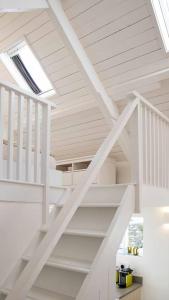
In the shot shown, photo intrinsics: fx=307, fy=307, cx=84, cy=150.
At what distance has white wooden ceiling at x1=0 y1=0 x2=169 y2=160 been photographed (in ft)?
10.1

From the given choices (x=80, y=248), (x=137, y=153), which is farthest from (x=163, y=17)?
(x=80, y=248)

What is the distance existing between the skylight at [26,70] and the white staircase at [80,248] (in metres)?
2.45

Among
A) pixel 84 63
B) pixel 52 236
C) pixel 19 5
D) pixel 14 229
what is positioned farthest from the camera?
pixel 84 63

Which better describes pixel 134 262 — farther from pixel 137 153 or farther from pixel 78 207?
pixel 137 153

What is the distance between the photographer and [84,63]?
339cm

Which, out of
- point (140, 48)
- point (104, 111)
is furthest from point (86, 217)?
point (140, 48)

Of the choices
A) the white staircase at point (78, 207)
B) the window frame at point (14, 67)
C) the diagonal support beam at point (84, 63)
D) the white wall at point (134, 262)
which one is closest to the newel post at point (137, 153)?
the white staircase at point (78, 207)

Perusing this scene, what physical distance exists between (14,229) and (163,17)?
8.21ft

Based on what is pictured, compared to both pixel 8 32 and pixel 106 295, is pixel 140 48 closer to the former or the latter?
pixel 8 32

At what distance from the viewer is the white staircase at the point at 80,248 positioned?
5.90 feet

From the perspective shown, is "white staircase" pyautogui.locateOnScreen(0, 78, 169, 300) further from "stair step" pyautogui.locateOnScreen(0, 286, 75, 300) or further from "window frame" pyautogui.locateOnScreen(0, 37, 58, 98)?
"window frame" pyautogui.locateOnScreen(0, 37, 58, 98)

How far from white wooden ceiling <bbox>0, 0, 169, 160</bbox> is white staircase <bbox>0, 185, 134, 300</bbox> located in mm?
1529

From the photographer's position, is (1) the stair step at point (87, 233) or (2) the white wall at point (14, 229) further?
(2) the white wall at point (14, 229)

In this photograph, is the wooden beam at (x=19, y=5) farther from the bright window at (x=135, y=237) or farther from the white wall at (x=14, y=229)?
the bright window at (x=135, y=237)
